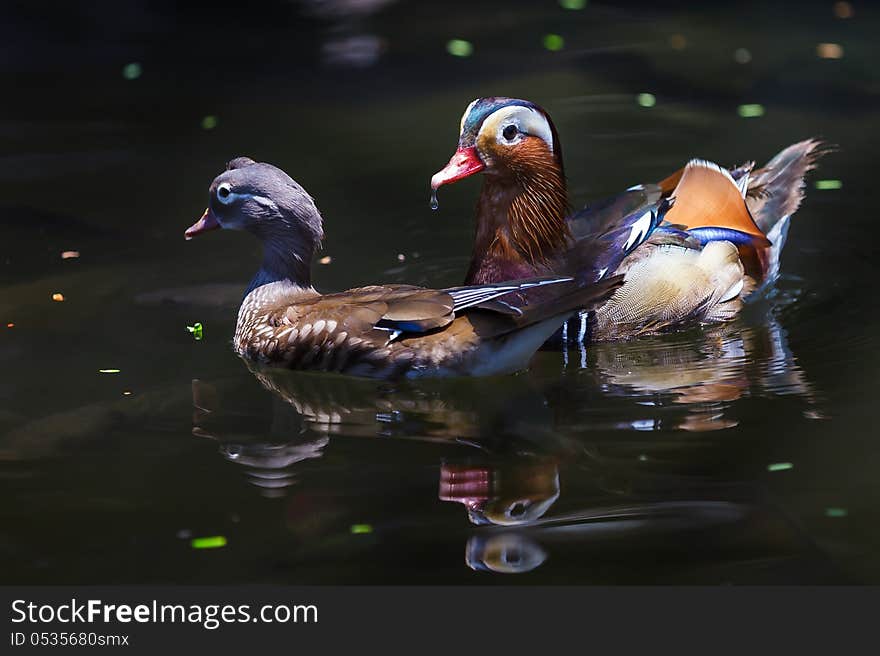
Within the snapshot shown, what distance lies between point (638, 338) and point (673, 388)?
0.60 m

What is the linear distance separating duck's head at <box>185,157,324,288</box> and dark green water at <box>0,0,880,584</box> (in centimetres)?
48

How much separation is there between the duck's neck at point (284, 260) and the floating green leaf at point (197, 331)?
0.32 m

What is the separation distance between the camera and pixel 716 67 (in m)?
10.1

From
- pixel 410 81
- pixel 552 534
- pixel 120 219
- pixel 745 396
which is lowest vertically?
pixel 552 534

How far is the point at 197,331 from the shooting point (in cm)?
672

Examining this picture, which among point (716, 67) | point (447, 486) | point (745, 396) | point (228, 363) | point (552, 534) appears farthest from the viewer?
point (716, 67)

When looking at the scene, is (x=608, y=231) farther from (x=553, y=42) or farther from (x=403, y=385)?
(x=553, y=42)

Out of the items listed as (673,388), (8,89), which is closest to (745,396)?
(673,388)

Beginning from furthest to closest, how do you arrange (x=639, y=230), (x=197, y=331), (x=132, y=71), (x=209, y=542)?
(x=132, y=71) < (x=197, y=331) < (x=639, y=230) < (x=209, y=542)

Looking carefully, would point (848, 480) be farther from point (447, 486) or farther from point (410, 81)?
point (410, 81)

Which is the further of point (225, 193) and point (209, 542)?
point (225, 193)

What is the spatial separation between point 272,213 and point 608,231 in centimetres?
153

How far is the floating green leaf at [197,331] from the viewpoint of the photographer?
6.67 m

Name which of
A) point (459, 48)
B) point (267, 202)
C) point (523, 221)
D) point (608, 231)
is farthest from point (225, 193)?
point (459, 48)
